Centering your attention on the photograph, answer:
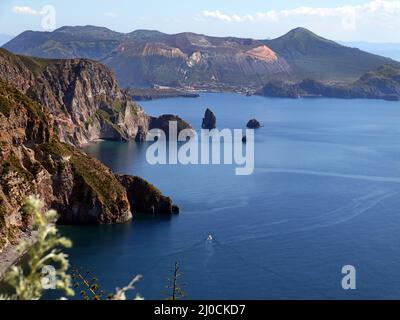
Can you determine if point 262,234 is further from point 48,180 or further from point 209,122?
point 209,122

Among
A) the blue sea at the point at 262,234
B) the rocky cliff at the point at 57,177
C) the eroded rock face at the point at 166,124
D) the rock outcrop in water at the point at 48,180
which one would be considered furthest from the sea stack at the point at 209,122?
the rocky cliff at the point at 57,177

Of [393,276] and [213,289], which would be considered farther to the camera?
[393,276]

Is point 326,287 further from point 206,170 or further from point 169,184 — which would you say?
point 206,170

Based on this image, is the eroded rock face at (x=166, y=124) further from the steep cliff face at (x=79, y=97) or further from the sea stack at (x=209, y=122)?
the sea stack at (x=209, y=122)

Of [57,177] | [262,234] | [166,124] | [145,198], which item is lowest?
[262,234]

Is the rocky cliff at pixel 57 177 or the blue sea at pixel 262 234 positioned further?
the rocky cliff at pixel 57 177

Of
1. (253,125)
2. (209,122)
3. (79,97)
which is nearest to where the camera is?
(79,97)

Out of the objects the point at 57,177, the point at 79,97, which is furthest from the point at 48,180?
the point at 79,97
